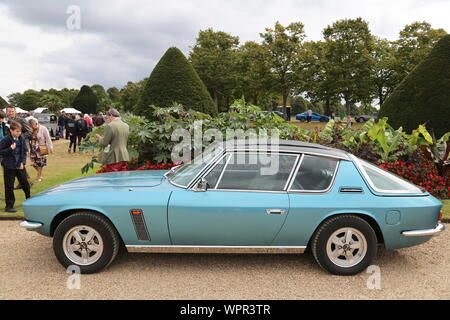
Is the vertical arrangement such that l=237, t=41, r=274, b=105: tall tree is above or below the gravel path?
above

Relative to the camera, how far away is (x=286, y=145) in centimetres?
480

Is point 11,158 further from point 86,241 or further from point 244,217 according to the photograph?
point 244,217

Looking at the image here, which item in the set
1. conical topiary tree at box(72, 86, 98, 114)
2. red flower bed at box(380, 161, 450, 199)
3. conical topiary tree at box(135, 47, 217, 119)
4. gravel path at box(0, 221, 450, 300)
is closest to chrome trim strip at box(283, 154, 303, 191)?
gravel path at box(0, 221, 450, 300)

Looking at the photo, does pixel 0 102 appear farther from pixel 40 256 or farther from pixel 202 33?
pixel 40 256

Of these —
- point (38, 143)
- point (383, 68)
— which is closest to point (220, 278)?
point (38, 143)

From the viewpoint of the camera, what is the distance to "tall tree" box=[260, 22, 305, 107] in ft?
140

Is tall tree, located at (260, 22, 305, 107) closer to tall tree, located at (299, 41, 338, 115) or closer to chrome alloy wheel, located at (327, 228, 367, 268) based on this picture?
tall tree, located at (299, 41, 338, 115)

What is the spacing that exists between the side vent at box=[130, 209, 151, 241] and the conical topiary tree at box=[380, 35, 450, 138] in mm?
8774

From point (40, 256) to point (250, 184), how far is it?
2.85 metres

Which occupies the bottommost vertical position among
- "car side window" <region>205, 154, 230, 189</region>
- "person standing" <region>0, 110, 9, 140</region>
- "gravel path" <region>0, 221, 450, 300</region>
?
"gravel path" <region>0, 221, 450, 300</region>

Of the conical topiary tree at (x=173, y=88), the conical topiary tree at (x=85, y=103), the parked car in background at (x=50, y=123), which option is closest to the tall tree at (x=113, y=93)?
the conical topiary tree at (x=85, y=103)

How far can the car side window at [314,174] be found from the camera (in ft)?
14.5
